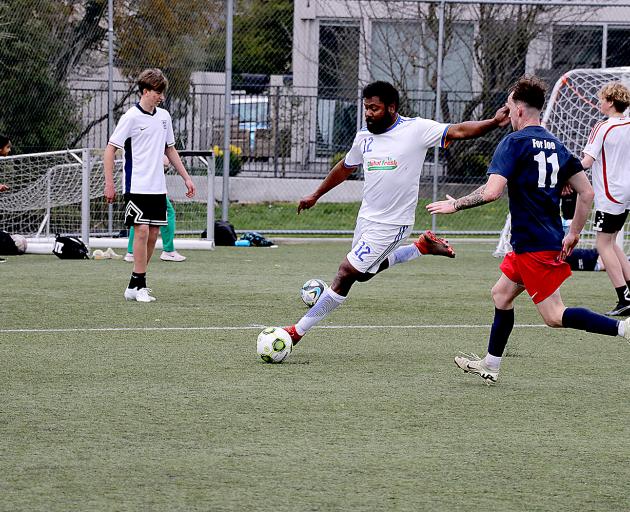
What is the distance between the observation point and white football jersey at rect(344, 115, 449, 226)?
7594 mm

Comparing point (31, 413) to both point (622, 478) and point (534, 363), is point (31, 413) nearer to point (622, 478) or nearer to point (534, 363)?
point (622, 478)

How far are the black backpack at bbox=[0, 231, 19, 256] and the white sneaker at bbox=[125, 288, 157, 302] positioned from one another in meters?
4.91

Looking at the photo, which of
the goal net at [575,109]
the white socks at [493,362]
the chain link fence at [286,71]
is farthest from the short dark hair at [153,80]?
the goal net at [575,109]

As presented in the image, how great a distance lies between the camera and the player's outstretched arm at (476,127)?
680cm

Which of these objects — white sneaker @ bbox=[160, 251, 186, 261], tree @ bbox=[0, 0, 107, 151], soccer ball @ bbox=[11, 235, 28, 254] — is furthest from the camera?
tree @ bbox=[0, 0, 107, 151]

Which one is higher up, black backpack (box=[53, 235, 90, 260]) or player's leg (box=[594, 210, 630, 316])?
player's leg (box=[594, 210, 630, 316])

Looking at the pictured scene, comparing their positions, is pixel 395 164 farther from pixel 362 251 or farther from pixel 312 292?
pixel 312 292

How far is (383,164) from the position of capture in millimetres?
7594

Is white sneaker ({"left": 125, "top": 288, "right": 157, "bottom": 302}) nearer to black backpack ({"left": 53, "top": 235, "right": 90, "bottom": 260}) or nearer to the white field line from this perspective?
the white field line

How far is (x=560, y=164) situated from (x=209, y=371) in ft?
7.56

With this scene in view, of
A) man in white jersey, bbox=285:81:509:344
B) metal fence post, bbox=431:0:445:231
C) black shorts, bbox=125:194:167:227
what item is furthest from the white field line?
metal fence post, bbox=431:0:445:231

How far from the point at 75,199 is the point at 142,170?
5.57 meters

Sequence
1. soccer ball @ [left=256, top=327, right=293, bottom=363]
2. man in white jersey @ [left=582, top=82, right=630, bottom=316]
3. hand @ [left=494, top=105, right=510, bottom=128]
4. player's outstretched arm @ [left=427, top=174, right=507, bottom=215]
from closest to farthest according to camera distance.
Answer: player's outstretched arm @ [left=427, top=174, right=507, bottom=215]
hand @ [left=494, top=105, right=510, bottom=128]
soccer ball @ [left=256, top=327, right=293, bottom=363]
man in white jersey @ [left=582, top=82, right=630, bottom=316]

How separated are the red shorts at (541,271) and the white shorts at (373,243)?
1360mm
